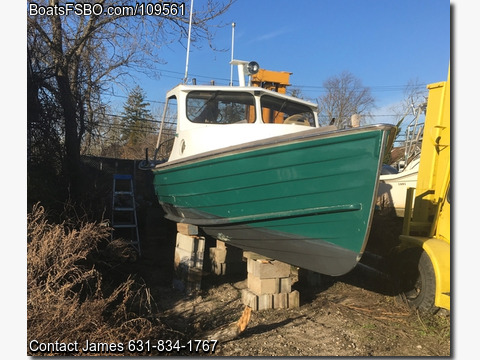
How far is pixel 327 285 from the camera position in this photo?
17.9 ft

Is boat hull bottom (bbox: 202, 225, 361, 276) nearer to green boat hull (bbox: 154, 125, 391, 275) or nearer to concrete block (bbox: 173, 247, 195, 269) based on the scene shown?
green boat hull (bbox: 154, 125, 391, 275)

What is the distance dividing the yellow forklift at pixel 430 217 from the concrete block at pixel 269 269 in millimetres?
1316

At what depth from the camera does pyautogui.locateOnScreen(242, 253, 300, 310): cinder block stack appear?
4.35 metres

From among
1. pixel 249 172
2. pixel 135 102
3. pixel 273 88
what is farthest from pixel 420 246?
pixel 135 102

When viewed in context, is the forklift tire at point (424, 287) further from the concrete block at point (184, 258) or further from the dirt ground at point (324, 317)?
the concrete block at point (184, 258)

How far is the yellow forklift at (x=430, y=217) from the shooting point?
4.00m

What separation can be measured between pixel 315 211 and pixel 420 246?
143 centimetres

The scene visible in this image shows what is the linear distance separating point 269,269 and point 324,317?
763 mm

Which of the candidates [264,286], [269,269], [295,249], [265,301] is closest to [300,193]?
[295,249]

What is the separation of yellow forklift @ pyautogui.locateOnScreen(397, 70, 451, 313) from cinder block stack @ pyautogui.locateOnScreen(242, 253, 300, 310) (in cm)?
128

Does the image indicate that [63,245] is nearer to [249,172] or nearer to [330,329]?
[249,172]

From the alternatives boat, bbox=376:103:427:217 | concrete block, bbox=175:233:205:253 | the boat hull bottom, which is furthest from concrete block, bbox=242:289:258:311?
boat, bbox=376:103:427:217

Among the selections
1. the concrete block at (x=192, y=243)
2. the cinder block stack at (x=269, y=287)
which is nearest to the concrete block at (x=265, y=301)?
the cinder block stack at (x=269, y=287)

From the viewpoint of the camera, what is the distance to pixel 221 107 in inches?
203
